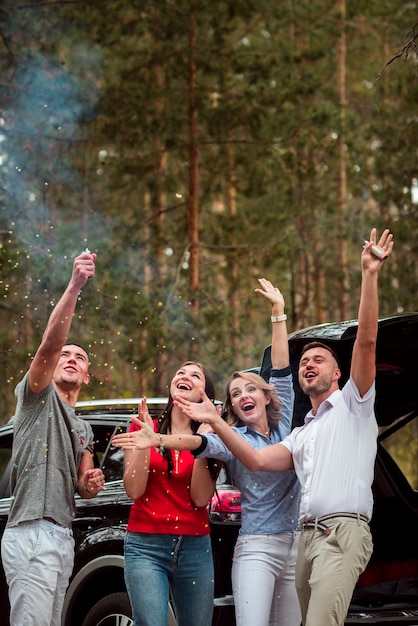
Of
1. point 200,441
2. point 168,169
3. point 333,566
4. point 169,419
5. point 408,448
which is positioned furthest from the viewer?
point 168,169

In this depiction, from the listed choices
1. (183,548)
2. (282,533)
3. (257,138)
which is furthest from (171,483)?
(257,138)

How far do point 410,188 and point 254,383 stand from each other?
17879mm

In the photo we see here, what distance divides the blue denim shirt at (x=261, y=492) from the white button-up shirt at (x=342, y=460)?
0.27 m

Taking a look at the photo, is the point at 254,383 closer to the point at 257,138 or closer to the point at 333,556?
the point at 333,556

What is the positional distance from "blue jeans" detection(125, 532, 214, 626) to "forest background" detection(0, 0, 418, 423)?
915 centimetres

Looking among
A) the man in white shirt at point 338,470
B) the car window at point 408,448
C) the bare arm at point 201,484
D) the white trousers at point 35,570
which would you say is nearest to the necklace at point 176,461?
the bare arm at point 201,484

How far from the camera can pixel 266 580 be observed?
186 inches

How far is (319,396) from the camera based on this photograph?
492cm

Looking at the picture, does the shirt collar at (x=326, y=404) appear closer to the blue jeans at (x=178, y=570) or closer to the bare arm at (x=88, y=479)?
the blue jeans at (x=178, y=570)

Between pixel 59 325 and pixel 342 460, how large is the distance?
157cm

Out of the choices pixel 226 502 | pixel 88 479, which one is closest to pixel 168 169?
pixel 226 502

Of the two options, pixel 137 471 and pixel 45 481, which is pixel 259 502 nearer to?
pixel 137 471

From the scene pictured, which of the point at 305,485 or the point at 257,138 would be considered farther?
the point at 257,138

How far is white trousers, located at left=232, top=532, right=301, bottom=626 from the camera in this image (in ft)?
15.3
